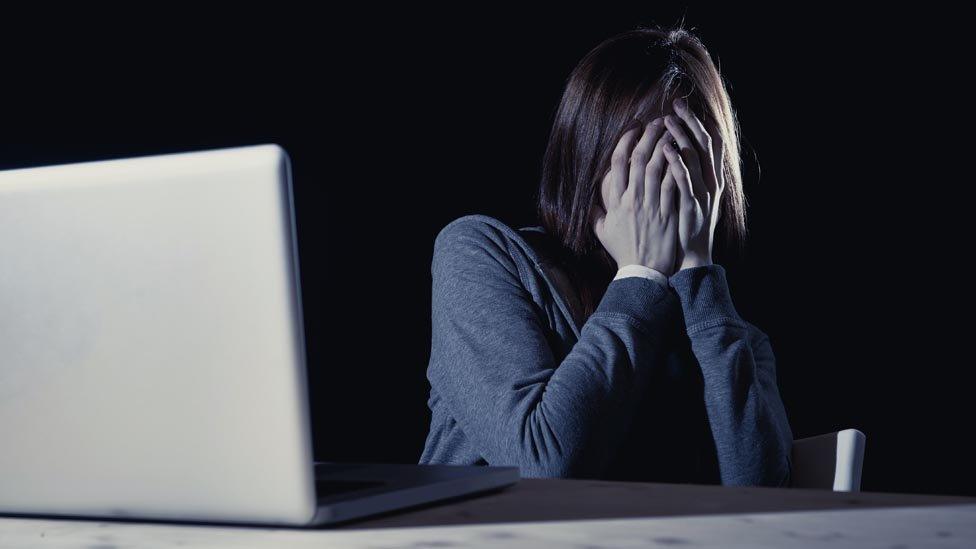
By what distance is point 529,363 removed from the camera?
1.39m

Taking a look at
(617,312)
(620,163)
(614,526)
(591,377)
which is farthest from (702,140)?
(614,526)

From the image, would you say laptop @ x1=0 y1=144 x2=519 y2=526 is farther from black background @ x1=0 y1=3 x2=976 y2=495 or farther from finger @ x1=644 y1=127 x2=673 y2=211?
black background @ x1=0 y1=3 x2=976 y2=495

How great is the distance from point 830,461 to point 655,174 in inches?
20.0

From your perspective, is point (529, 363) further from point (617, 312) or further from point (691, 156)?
point (691, 156)

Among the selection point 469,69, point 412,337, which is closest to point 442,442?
point 412,337

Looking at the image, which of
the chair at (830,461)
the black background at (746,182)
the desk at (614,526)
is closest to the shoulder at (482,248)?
the chair at (830,461)

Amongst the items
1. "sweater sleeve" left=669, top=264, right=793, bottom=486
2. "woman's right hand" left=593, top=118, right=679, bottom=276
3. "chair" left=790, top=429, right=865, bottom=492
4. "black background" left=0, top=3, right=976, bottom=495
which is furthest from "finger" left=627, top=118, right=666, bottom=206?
"black background" left=0, top=3, right=976, bottom=495

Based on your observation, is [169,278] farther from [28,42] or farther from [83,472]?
[28,42]

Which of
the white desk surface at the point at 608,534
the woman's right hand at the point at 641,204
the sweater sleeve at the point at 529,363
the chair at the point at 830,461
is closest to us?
the white desk surface at the point at 608,534

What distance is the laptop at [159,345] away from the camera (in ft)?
2.09

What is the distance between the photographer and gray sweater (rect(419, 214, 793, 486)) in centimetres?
132

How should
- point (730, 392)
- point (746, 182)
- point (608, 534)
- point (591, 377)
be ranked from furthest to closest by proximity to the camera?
point (746, 182) → point (730, 392) → point (591, 377) → point (608, 534)

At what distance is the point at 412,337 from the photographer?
303 cm

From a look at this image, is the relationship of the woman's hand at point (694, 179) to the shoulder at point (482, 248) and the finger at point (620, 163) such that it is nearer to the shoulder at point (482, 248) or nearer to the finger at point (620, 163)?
the finger at point (620, 163)
